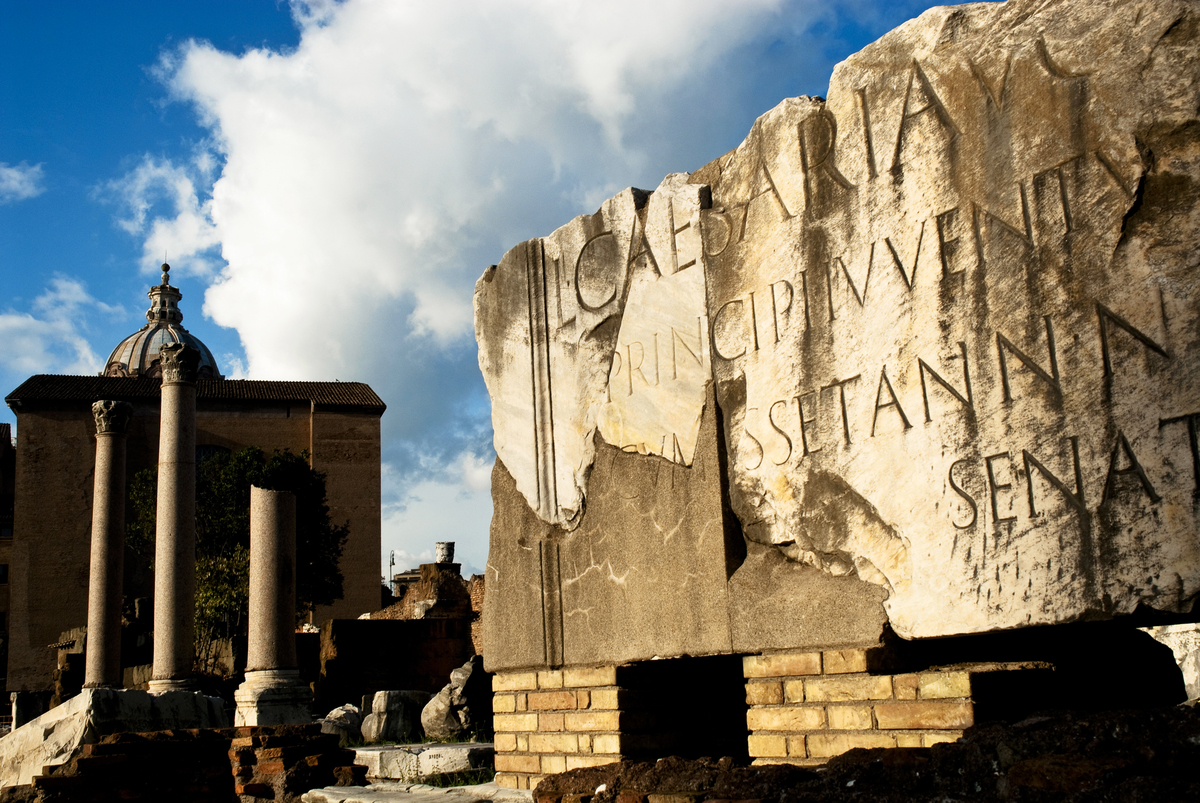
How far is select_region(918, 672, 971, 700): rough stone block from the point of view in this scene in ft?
9.95

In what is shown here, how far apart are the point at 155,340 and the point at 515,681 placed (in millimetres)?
58112

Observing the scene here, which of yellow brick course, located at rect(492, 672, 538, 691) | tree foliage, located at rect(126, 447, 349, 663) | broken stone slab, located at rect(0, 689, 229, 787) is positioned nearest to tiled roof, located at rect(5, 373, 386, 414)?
tree foliage, located at rect(126, 447, 349, 663)

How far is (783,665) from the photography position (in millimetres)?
3479

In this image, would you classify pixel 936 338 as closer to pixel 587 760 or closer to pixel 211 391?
pixel 587 760

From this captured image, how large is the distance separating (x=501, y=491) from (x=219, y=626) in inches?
1062

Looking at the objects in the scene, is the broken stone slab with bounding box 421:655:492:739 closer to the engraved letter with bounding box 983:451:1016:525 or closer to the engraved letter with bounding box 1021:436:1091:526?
the engraved letter with bounding box 983:451:1016:525

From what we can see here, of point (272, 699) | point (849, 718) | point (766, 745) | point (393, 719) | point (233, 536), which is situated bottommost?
point (393, 719)

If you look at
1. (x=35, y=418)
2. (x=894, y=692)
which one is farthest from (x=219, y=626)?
(x=894, y=692)

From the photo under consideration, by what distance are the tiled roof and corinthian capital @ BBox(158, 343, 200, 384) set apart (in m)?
26.2

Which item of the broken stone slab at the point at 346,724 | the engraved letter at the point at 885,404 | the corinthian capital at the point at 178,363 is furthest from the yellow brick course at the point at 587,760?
the corinthian capital at the point at 178,363

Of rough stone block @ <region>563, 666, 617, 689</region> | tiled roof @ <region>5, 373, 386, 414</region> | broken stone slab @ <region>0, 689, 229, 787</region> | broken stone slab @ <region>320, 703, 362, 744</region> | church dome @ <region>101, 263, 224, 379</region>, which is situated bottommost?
broken stone slab @ <region>320, 703, 362, 744</region>

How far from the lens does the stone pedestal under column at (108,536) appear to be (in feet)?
52.5

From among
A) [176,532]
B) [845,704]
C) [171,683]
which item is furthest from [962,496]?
[176,532]

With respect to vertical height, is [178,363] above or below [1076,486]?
above
